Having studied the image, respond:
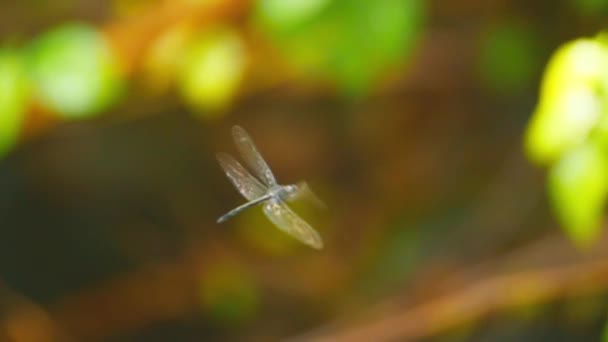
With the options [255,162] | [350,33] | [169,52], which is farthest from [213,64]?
[255,162]

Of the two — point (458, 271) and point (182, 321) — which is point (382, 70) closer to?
point (458, 271)

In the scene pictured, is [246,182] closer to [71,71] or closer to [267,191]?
[267,191]

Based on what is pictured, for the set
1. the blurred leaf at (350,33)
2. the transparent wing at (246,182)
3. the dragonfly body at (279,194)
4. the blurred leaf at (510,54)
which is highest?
Result: the blurred leaf at (510,54)

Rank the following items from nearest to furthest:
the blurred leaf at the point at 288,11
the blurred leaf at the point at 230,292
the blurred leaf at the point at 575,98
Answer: the blurred leaf at the point at 575,98
the blurred leaf at the point at 288,11
the blurred leaf at the point at 230,292

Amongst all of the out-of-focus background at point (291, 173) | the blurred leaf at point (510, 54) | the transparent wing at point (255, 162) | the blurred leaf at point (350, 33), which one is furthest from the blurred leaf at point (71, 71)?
the blurred leaf at point (510, 54)

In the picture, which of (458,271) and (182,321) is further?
(182,321)

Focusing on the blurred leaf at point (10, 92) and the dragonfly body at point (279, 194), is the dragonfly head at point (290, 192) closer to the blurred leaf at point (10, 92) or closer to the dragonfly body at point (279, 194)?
the dragonfly body at point (279, 194)

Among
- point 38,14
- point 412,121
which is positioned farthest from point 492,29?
point 38,14
